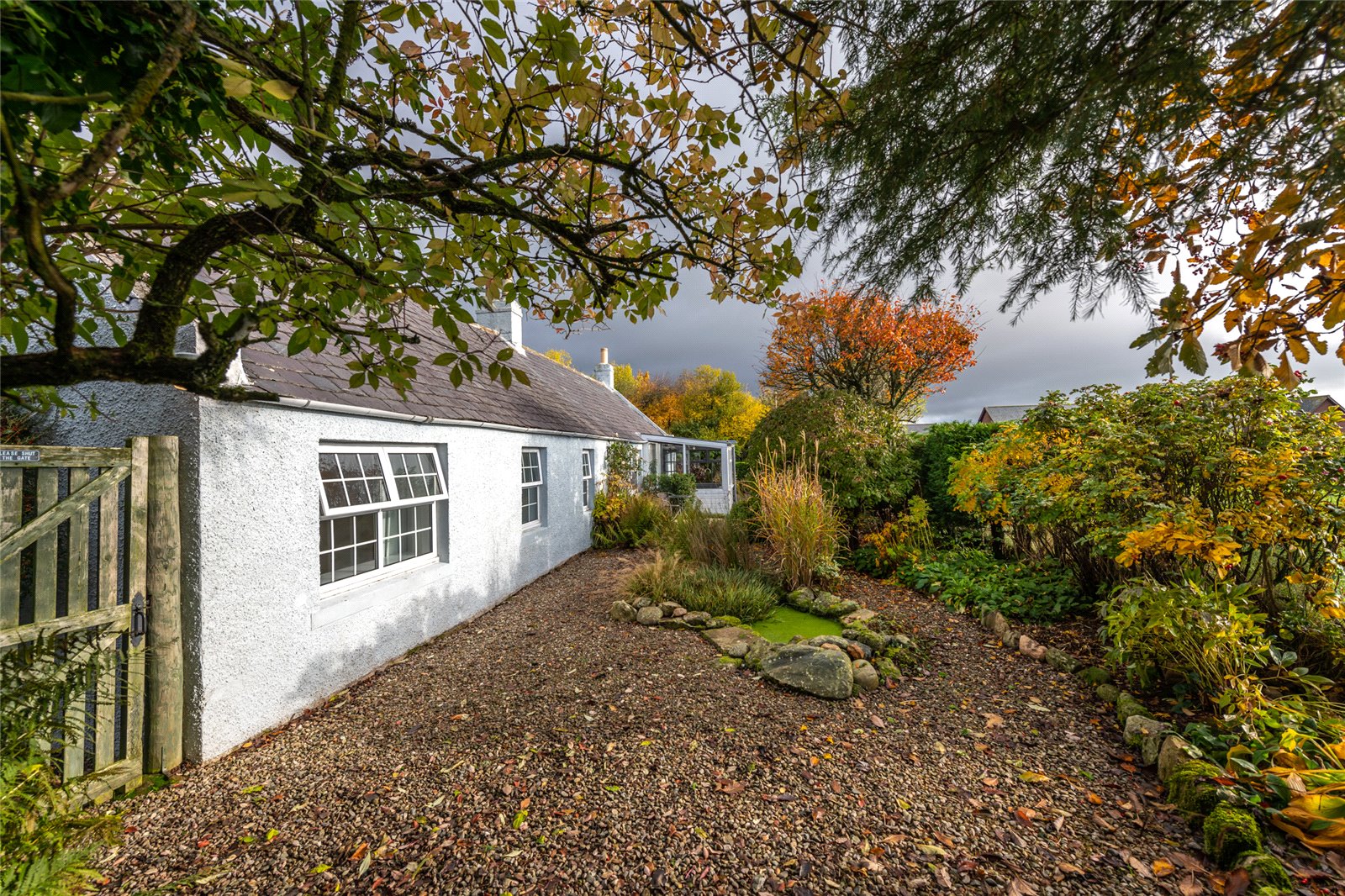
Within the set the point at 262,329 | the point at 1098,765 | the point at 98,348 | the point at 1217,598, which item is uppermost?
the point at 262,329

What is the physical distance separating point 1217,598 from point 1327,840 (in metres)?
1.57

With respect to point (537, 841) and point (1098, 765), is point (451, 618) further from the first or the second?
point (1098, 765)

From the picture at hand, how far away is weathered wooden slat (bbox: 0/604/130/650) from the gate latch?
2 centimetres

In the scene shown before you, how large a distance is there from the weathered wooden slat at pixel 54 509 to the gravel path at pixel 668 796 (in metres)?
1.57

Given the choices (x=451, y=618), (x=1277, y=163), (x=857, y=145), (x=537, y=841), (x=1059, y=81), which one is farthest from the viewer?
(x=451, y=618)

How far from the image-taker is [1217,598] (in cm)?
323

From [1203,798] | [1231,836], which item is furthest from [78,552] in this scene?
[1203,798]

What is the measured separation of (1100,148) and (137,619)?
17.0 ft

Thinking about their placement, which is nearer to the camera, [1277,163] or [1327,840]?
[1277,163]

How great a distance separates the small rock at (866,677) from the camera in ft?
12.7

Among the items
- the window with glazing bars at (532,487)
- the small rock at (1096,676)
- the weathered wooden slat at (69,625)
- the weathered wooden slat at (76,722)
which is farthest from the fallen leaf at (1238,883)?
the window with glazing bars at (532,487)

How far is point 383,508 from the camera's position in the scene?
15.1 feet

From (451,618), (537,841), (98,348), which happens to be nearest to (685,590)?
(451,618)

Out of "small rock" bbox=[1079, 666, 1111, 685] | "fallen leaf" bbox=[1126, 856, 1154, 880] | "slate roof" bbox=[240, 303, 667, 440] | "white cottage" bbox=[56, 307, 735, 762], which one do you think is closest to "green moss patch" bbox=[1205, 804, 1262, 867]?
"fallen leaf" bbox=[1126, 856, 1154, 880]
